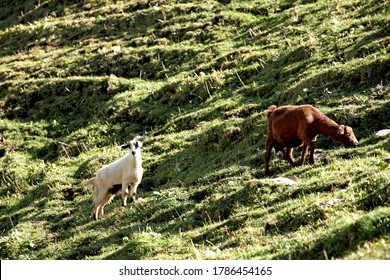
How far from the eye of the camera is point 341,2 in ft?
93.1

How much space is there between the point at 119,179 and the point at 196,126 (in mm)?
5289

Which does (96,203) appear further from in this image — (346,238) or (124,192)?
(346,238)

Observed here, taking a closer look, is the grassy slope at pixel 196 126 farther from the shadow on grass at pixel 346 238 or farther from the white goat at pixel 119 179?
the white goat at pixel 119 179

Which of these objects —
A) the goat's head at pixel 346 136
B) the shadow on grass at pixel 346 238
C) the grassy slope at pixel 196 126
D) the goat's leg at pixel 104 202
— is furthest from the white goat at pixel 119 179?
the shadow on grass at pixel 346 238

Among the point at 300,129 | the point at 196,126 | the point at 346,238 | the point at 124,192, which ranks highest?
the point at 346,238

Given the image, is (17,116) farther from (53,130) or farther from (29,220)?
(29,220)

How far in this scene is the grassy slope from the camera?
1158 cm

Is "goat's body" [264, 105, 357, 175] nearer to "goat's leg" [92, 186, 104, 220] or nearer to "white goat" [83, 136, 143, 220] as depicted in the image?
"white goat" [83, 136, 143, 220]

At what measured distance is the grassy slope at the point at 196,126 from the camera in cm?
1158

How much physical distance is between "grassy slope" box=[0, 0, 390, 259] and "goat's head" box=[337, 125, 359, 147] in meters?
0.26

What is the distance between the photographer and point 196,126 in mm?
21797

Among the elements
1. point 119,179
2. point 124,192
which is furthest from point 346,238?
point 119,179
